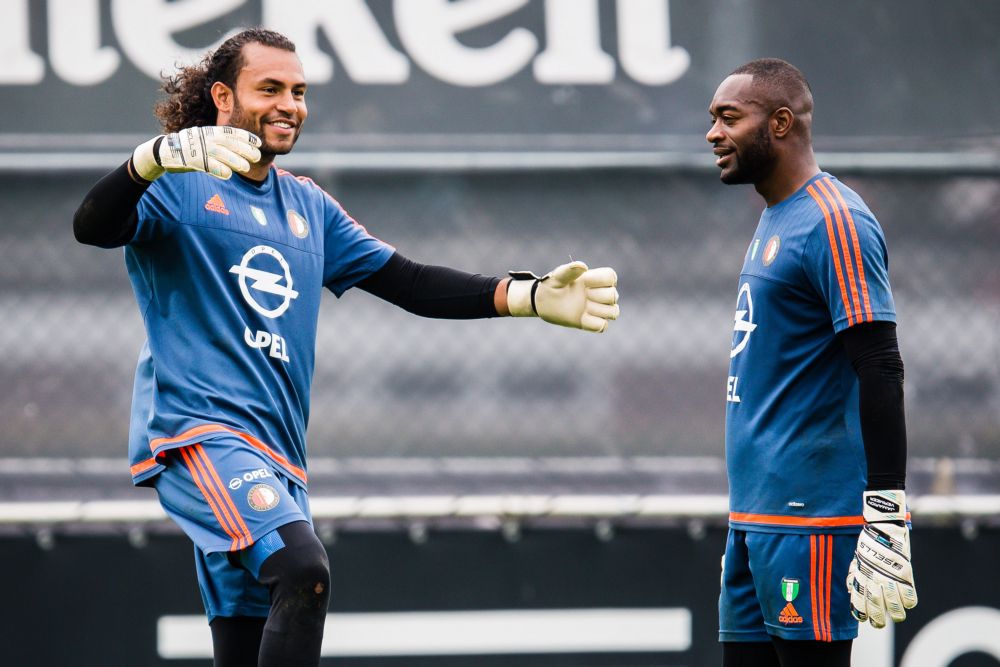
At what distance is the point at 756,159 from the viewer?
10.2 feet

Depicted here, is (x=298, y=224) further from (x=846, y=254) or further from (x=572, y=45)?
(x=572, y=45)

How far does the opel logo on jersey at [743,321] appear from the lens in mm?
3045

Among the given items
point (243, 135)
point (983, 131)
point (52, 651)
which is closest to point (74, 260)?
point (52, 651)

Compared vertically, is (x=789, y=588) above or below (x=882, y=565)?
below

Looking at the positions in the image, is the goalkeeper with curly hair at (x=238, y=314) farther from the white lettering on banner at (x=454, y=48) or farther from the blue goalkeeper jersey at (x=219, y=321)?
the white lettering on banner at (x=454, y=48)

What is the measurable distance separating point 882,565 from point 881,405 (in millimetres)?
356

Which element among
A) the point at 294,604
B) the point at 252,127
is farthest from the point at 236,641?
the point at 252,127

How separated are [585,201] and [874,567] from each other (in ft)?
7.18

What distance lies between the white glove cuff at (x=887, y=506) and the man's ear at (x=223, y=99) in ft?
6.13

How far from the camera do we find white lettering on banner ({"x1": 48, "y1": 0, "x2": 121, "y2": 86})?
4.40m

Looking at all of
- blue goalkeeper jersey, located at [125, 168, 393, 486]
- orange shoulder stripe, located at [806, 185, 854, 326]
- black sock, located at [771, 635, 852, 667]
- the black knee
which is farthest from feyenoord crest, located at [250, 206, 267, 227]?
black sock, located at [771, 635, 852, 667]

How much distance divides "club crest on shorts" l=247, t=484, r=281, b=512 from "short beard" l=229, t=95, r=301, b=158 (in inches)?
34.5

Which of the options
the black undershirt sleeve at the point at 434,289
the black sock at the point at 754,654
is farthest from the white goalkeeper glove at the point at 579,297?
the black sock at the point at 754,654

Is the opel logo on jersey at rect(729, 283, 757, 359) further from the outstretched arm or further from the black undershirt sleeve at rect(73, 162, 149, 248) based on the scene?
the black undershirt sleeve at rect(73, 162, 149, 248)
